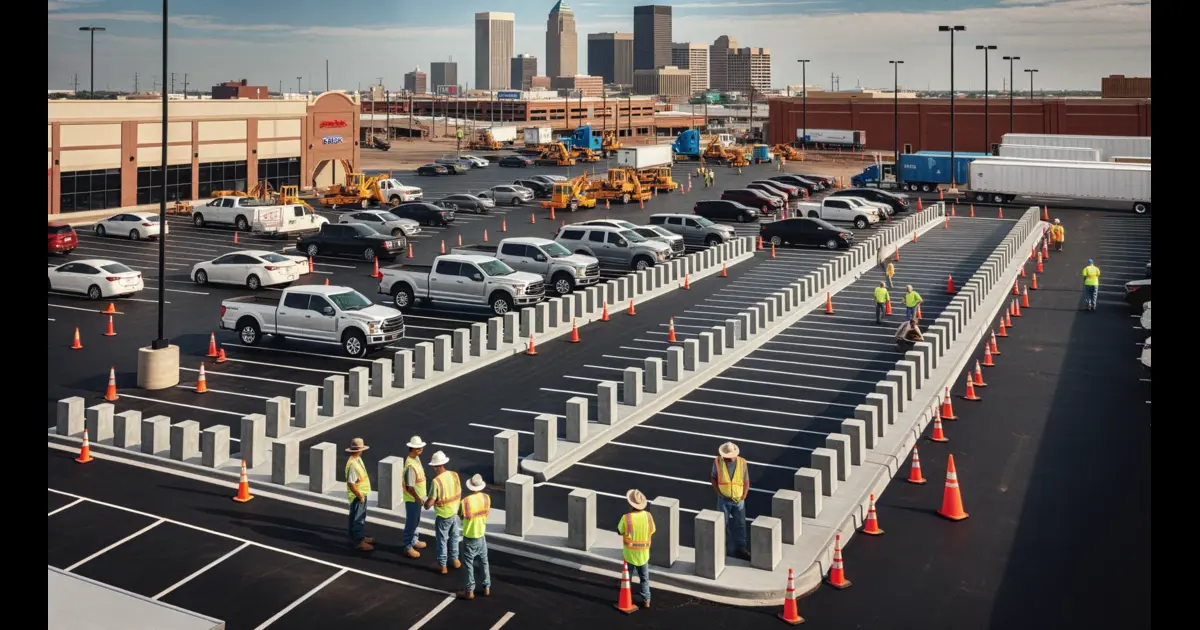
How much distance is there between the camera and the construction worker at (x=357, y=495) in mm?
14547

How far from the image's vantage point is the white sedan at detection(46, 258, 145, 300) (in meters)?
34.2

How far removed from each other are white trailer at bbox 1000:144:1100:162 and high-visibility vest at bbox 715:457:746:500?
68.3m

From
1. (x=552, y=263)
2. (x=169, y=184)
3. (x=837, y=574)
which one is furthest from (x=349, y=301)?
(x=169, y=184)

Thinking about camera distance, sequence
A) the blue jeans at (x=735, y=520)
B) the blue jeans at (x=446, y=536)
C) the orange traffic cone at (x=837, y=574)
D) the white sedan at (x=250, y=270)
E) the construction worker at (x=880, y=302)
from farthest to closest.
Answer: the white sedan at (x=250, y=270) < the construction worker at (x=880, y=302) < the blue jeans at (x=735, y=520) < the blue jeans at (x=446, y=536) < the orange traffic cone at (x=837, y=574)

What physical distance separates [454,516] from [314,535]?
2.75 metres

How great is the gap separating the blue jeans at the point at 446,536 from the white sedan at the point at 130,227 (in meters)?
38.6

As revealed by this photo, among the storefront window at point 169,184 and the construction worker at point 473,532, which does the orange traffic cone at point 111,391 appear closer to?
the construction worker at point 473,532

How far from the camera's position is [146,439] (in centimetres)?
1898

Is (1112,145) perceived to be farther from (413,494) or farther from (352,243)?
(413,494)

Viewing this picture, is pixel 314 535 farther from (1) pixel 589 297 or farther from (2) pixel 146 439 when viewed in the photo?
(1) pixel 589 297

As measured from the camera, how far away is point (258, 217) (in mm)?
50094

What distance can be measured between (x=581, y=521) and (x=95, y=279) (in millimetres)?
24735

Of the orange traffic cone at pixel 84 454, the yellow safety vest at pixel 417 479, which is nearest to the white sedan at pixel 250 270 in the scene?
the orange traffic cone at pixel 84 454

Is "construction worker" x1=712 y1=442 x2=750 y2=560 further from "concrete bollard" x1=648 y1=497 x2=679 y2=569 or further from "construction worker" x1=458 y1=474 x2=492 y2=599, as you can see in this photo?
"construction worker" x1=458 y1=474 x2=492 y2=599
